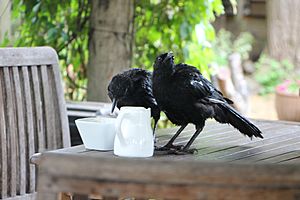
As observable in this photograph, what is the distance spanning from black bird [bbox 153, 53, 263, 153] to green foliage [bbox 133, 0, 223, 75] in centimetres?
181

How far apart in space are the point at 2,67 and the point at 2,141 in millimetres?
244

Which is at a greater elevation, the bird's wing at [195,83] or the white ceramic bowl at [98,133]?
the bird's wing at [195,83]

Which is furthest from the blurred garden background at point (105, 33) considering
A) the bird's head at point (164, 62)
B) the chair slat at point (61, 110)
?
the bird's head at point (164, 62)

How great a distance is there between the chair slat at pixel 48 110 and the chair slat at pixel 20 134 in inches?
4.6

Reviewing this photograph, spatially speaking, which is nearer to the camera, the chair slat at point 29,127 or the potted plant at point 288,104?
the chair slat at point 29,127

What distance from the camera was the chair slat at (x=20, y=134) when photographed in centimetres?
228

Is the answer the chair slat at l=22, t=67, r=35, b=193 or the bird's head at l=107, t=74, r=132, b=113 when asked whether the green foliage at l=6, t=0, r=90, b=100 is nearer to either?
the chair slat at l=22, t=67, r=35, b=193

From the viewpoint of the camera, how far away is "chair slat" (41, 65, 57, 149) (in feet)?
7.93

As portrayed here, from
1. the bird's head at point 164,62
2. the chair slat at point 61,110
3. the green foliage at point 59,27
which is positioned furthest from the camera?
the green foliage at point 59,27

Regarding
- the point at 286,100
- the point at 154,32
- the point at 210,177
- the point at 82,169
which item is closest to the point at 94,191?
the point at 82,169

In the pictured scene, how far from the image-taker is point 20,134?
7.54 feet

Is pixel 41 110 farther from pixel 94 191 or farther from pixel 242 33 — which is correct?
pixel 242 33

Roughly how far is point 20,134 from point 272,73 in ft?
24.6

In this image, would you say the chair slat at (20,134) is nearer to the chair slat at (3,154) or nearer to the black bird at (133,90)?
the chair slat at (3,154)
